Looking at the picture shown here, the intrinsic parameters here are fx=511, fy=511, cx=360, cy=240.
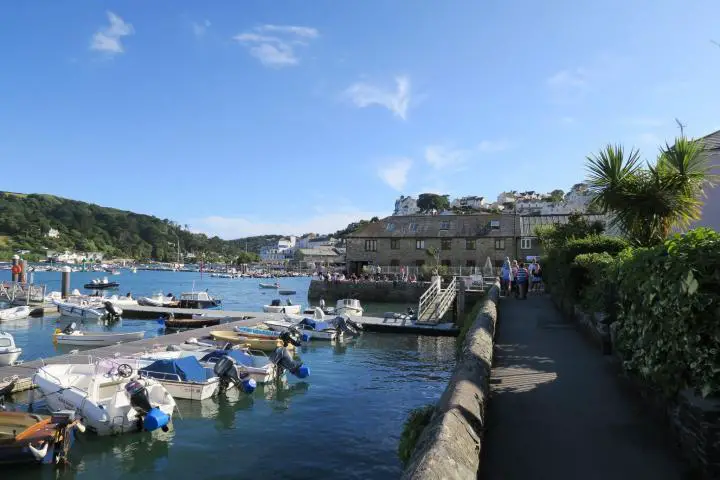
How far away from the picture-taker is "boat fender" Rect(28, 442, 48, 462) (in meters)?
11.3

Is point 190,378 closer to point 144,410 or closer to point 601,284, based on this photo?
point 144,410

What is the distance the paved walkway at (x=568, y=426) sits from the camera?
A: 6.02 metres

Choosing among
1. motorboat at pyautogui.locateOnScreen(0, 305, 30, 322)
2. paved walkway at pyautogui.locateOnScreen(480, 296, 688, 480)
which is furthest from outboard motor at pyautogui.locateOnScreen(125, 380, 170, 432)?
motorboat at pyautogui.locateOnScreen(0, 305, 30, 322)

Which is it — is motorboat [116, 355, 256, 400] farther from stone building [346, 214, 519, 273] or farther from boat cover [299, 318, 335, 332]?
stone building [346, 214, 519, 273]

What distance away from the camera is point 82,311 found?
1531 inches

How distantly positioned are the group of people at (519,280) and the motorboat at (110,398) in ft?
66.6

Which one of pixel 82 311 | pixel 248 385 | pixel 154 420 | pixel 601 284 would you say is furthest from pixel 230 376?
pixel 82 311

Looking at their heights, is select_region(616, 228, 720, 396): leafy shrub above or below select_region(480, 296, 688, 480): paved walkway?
above

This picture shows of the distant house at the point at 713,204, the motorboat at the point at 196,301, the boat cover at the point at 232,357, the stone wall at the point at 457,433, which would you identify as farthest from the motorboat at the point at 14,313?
the distant house at the point at 713,204

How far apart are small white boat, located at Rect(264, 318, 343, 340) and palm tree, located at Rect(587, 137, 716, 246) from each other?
1854 centimetres

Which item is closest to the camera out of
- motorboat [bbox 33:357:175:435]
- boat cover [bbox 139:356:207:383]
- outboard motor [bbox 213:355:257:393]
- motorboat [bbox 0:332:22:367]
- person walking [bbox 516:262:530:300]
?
motorboat [bbox 33:357:175:435]

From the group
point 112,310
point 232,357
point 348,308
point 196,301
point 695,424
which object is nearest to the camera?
point 695,424

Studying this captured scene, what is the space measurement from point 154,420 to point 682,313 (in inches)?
480

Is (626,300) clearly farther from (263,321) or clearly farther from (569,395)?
(263,321)
